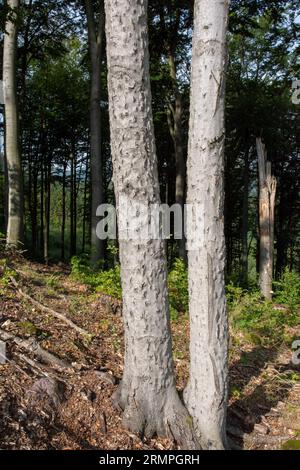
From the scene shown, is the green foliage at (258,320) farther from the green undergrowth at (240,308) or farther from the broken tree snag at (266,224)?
the broken tree snag at (266,224)

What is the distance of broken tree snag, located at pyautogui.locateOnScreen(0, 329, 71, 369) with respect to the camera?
13.4 feet

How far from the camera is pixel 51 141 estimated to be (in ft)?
61.3

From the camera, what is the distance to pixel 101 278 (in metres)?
7.40

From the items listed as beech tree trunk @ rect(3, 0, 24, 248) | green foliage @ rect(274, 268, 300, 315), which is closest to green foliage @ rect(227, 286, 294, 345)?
green foliage @ rect(274, 268, 300, 315)

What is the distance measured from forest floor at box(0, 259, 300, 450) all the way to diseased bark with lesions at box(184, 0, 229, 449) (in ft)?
1.57

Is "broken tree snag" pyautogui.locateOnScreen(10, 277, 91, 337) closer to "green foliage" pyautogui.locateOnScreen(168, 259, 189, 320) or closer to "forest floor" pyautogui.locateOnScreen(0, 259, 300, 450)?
"forest floor" pyautogui.locateOnScreen(0, 259, 300, 450)

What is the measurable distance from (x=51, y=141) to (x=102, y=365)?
16.0 metres

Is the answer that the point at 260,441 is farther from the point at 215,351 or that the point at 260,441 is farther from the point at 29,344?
the point at 29,344

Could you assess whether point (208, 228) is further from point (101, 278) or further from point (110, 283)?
point (101, 278)

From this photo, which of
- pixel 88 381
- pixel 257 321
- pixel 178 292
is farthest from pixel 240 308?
pixel 88 381

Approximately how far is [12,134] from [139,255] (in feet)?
21.9

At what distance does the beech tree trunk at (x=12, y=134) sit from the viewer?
342 inches

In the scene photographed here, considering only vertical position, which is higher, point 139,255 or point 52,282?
point 139,255
